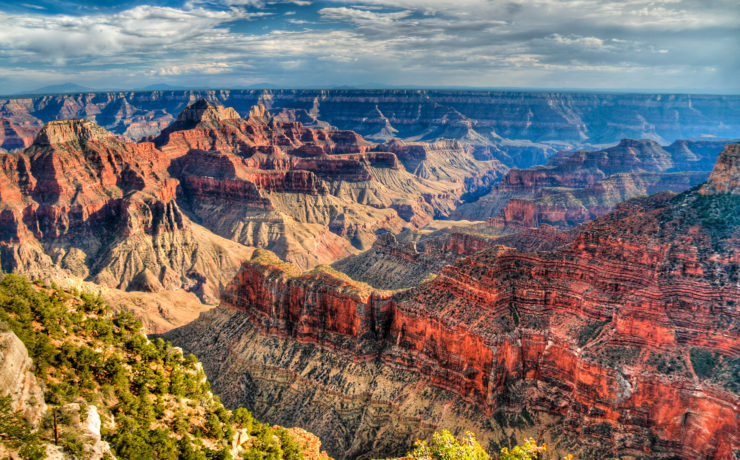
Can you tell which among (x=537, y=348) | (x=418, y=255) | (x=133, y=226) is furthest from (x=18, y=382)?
(x=133, y=226)

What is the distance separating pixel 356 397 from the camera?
60.7 meters

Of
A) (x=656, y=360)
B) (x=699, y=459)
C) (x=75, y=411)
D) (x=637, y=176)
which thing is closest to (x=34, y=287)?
(x=75, y=411)

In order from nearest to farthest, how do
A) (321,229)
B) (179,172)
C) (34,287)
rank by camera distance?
(34,287) → (321,229) → (179,172)

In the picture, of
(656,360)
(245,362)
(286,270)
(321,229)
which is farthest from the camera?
(321,229)

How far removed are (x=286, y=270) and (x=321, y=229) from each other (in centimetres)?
9416

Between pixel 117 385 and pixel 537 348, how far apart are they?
4301 centimetres

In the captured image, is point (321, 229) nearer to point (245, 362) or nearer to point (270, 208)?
point (270, 208)

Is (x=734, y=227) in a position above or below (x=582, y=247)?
above

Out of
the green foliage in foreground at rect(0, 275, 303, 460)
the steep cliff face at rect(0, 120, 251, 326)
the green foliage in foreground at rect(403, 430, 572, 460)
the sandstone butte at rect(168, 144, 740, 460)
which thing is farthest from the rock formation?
the steep cliff face at rect(0, 120, 251, 326)

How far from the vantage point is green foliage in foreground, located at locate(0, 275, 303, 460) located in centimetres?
2486

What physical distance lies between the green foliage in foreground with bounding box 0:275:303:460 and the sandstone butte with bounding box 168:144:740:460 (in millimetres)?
24553

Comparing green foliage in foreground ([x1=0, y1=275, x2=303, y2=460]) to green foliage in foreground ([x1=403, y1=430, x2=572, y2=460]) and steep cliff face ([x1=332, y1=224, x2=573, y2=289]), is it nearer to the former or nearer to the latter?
green foliage in foreground ([x1=403, y1=430, x2=572, y2=460])

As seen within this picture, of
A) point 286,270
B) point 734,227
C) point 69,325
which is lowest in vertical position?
point 286,270

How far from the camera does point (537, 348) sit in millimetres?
55906
